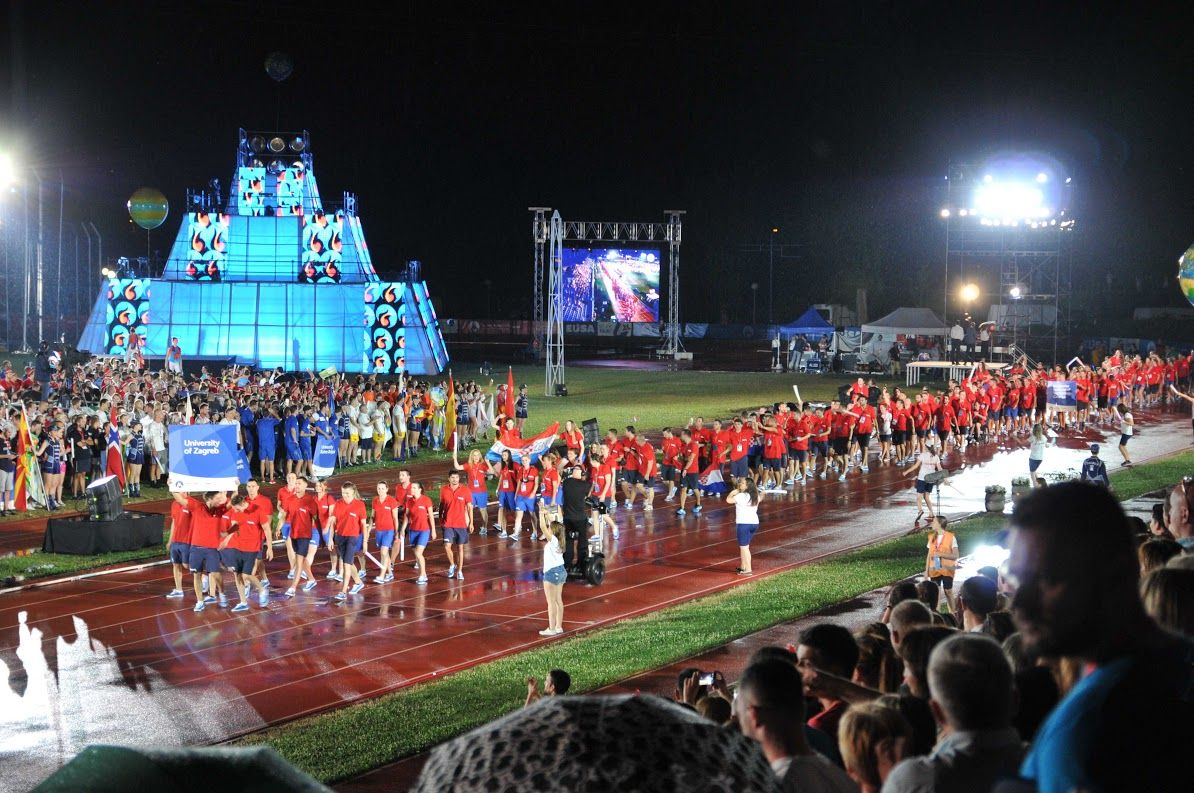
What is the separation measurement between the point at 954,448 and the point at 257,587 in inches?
851

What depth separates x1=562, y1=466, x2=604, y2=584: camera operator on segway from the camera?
57.1 feet

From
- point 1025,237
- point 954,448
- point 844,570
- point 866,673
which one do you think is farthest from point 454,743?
point 1025,237

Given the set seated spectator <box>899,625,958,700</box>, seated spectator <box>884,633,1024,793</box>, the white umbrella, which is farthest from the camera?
seated spectator <box>899,625,958,700</box>

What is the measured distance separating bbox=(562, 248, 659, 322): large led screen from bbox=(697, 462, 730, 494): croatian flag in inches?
1775

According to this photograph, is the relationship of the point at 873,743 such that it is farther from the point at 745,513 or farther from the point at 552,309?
the point at 552,309

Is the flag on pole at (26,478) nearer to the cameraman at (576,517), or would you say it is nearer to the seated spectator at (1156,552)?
the cameraman at (576,517)

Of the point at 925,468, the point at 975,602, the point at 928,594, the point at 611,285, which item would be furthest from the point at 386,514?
the point at 611,285

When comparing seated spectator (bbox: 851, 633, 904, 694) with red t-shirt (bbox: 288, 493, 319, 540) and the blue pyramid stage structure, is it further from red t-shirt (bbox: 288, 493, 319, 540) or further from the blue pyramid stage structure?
the blue pyramid stage structure

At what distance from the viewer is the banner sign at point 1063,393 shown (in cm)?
3509

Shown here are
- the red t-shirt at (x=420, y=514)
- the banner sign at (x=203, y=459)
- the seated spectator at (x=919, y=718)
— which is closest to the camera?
the seated spectator at (x=919, y=718)

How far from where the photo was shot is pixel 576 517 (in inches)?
684

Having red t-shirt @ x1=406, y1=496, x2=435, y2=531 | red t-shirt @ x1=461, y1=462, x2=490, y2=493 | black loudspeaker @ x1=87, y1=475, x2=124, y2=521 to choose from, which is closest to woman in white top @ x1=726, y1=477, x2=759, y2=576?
red t-shirt @ x1=406, y1=496, x2=435, y2=531

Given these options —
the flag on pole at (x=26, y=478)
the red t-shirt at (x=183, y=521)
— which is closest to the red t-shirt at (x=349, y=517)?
the red t-shirt at (x=183, y=521)

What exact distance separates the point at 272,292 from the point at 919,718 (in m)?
52.6
